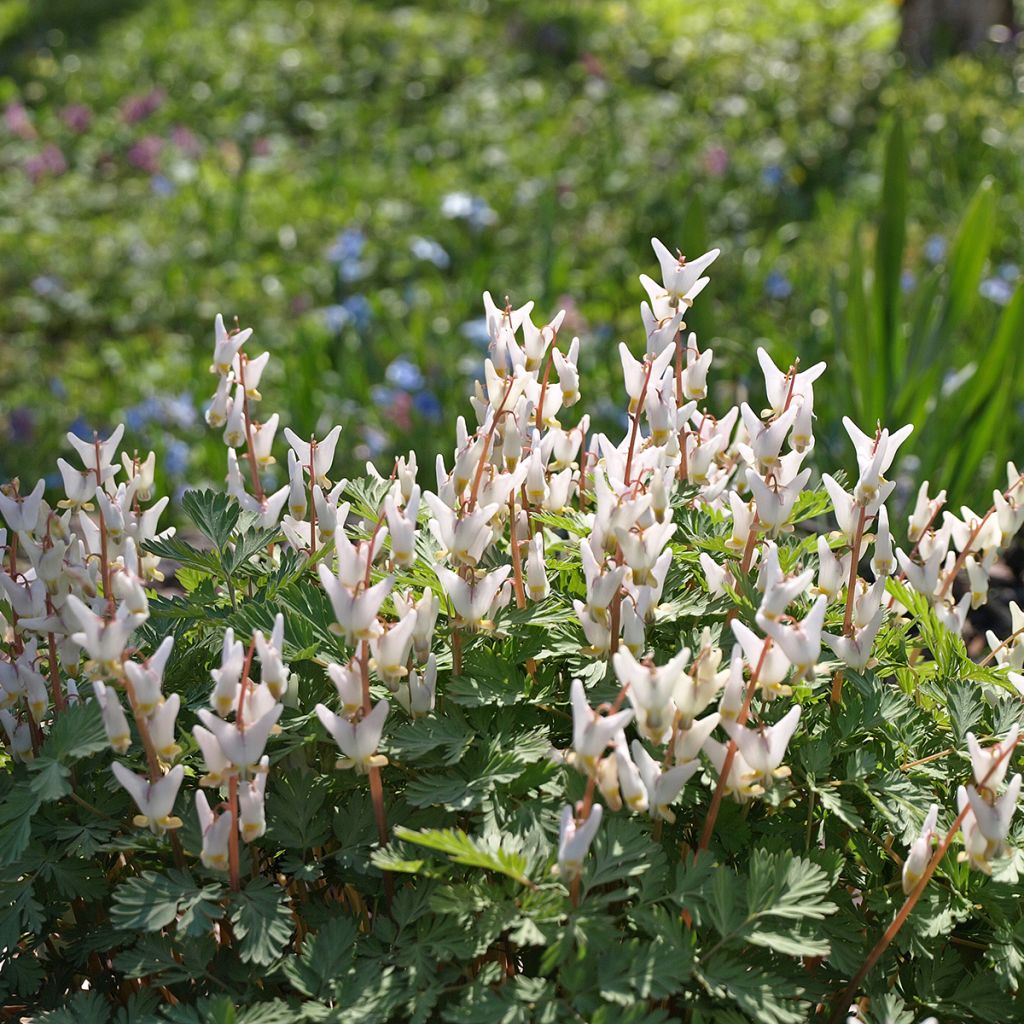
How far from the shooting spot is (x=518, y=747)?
1.59 metres

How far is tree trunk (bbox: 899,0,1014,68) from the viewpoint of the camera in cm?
900

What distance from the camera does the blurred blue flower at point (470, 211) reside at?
21.8ft

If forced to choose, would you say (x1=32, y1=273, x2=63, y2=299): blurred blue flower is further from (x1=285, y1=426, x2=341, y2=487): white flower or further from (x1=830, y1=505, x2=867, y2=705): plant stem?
(x1=830, y1=505, x2=867, y2=705): plant stem

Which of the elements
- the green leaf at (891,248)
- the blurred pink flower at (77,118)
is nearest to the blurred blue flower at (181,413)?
the green leaf at (891,248)

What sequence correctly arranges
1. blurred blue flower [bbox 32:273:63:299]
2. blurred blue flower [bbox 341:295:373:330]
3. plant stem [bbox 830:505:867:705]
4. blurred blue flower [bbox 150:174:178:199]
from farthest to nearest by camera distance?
1. blurred blue flower [bbox 150:174:178:199]
2. blurred blue flower [bbox 32:273:63:299]
3. blurred blue flower [bbox 341:295:373:330]
4. plant stem [bbox 830:505:867:705]

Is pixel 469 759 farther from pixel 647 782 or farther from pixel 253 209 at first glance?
pixel 253 209

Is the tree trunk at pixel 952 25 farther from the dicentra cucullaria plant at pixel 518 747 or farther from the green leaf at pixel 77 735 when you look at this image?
the green leaf at pixel 77 735

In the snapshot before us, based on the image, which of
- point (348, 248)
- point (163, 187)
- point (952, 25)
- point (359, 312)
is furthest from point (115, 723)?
point (952, 25)

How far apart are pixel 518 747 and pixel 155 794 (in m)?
0.44

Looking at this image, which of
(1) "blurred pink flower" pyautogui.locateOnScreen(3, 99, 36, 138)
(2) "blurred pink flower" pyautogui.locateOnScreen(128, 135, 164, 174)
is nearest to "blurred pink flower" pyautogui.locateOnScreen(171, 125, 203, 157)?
(2) "blurred pink flower" pyautogui.locateOnScreen(128, 135, 164, 174)

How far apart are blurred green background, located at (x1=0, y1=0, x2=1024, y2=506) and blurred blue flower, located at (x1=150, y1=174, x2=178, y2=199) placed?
0.8 inches

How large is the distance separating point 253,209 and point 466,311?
8.65ft

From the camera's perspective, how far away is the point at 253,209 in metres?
7.69

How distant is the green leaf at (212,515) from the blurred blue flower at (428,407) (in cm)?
281
